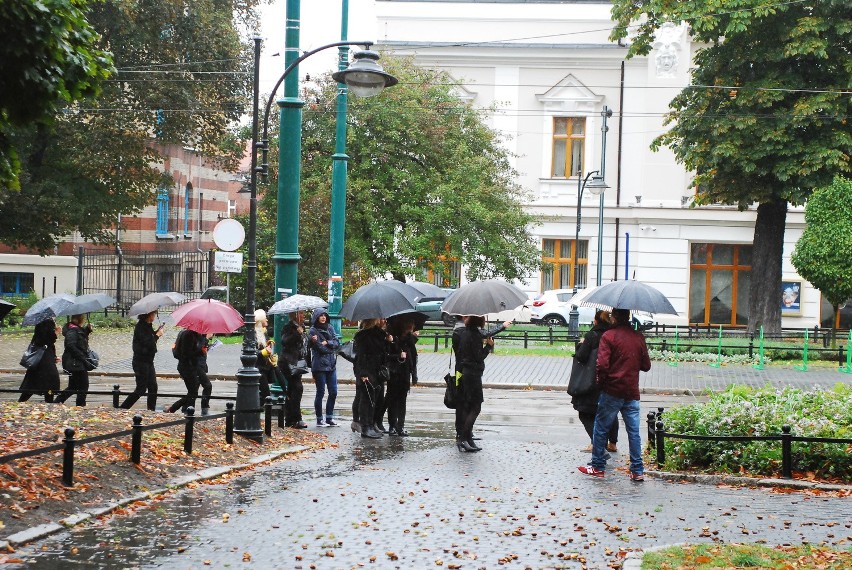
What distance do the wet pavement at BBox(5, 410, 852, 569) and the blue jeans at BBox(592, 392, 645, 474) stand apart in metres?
0.29

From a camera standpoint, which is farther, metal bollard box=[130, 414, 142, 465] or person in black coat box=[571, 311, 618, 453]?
person in black coat box=[571, 311, 618, 453]

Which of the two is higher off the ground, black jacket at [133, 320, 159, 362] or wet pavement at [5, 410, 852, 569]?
black jacket at [133, 320, 159, 362]

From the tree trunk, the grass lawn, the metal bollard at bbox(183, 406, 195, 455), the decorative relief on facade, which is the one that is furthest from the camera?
the decorative relief on facade

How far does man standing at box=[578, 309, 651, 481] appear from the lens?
11.6 m

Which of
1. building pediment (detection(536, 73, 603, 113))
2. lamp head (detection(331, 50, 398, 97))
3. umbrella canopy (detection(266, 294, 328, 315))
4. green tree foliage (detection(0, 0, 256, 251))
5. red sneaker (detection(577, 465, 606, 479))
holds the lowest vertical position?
red sneaker (detection(577, 465, 606, 479))

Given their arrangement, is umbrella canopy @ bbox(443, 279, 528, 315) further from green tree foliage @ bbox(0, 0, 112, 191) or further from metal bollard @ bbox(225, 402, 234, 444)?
green tree foliage @ bbox(0, 0, 112, 191)

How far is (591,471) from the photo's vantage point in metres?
12.2

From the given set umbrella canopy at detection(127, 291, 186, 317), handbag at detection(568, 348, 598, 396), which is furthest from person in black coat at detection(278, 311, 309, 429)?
handbag at detection(568, 348, 598, 396)

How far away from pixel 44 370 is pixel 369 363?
16.3 ft

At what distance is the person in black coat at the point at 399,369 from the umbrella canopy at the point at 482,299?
159cm

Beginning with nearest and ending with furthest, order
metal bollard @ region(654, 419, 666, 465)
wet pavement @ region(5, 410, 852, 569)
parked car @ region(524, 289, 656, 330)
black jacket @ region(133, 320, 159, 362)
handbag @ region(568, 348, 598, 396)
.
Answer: wet pavement @ region(5, 410, 852, 569) → metal bollard @ region(654, 419, 666, 465) → handbag @ region(568, 348, 598, 396) → black jacket @ region(133, 320, 159, 362) → parked car @ region(524, 289, 656, 330)

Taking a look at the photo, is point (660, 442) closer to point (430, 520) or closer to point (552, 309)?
point (430, 520)

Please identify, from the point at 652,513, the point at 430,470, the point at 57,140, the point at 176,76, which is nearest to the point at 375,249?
the point at 176,76

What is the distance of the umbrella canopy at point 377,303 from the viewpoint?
1425 centimetres
